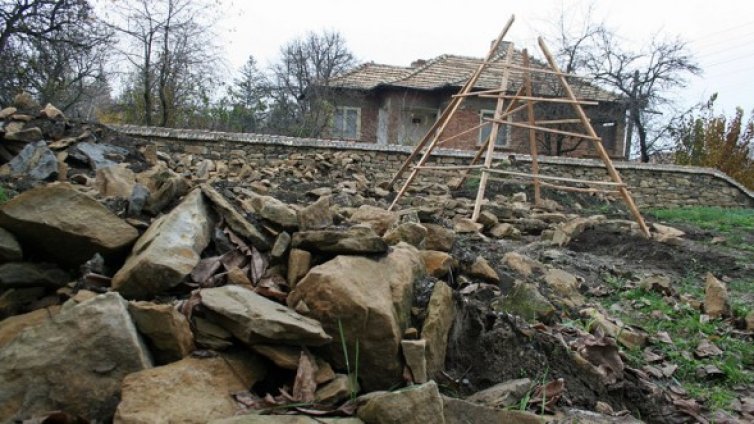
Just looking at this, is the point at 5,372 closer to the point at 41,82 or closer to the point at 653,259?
the point at 653,259

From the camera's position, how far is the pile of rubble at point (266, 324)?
198 centimetres

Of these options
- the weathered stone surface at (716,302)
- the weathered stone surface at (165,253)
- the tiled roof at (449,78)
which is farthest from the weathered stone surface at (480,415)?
the tiled roof at (449,78)

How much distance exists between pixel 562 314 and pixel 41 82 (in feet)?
41.3

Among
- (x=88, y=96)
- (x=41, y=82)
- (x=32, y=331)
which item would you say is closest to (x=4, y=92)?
(x=41, y=82)

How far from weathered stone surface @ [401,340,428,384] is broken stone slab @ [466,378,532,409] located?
23 cm

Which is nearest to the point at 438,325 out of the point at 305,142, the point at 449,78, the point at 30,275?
the point at 30,275

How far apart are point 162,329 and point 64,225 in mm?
923

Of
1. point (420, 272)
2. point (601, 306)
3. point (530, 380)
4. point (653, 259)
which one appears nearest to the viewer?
point (530, 380)

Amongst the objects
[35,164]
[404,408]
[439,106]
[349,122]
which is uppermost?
[439,106]

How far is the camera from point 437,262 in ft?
10.4

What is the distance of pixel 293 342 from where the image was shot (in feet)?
7.16

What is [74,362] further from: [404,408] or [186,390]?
[404,408]

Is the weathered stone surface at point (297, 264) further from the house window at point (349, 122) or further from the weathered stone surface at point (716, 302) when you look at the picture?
the house window at point (349, 122)

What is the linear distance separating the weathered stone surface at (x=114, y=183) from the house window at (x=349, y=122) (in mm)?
15158
